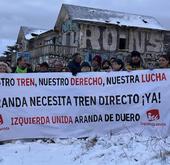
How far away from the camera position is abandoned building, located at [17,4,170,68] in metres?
47.4

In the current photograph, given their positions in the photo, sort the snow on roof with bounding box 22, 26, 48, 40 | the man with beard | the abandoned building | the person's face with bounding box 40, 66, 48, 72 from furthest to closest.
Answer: the snow on roof with bounding box 22, 26, 48, 40 → the abandoned building → the person's face with bounding box 40, 66, 48, 72 → the man with beard

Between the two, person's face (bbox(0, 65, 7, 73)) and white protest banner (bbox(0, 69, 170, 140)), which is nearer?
white protest banner (bbox(0, 69, 170, 140))

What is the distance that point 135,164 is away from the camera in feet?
22.0

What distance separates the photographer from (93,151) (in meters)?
7.77

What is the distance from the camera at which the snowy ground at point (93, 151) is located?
7.02 metres

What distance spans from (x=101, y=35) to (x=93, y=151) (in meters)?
41.8

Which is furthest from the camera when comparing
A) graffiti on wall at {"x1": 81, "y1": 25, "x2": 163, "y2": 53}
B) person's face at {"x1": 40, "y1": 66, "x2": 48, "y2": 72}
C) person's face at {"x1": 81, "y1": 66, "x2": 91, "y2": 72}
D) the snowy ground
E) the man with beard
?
graffiti on wall at {"x1": 81, "y1": 25, "x2": 163, "y2": 53}

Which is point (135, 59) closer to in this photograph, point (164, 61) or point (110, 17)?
point (164, 61)

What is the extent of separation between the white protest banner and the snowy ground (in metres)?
0.34

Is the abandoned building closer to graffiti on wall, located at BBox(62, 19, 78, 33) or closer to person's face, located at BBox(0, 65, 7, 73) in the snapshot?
graffiti on wall, located at BBox(62, 19, 78, 33)

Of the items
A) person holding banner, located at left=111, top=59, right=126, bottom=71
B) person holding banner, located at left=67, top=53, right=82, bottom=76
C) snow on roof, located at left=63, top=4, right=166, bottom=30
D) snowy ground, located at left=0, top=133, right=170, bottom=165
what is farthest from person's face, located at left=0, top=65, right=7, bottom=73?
snow on roof, located at left=63, top=4, right=166, bottom=30

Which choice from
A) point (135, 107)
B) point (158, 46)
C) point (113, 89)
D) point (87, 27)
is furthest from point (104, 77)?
point (158, 46)

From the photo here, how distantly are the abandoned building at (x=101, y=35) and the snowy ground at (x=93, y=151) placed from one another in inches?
1390

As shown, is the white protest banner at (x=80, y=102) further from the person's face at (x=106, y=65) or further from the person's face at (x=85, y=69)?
the person's face at (x=106, y=65)
